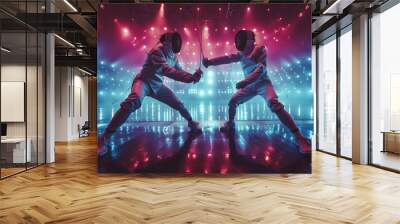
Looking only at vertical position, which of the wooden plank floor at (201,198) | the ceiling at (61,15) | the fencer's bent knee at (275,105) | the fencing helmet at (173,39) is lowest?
the wooden plank floor at (201,198)

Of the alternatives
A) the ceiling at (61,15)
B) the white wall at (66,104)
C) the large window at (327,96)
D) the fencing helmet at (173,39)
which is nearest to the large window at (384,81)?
the ceiling at (61,15)

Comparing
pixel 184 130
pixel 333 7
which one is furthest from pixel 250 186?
pixel 333 7

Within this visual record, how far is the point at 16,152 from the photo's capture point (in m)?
7.79

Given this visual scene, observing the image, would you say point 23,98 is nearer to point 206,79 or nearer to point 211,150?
point 206,79

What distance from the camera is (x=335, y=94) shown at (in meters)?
10.0

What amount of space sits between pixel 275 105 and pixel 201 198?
104 inches

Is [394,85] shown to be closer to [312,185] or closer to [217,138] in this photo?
[312,185]

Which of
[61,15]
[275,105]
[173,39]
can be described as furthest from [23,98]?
[275,105]

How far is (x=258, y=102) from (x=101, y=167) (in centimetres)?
323

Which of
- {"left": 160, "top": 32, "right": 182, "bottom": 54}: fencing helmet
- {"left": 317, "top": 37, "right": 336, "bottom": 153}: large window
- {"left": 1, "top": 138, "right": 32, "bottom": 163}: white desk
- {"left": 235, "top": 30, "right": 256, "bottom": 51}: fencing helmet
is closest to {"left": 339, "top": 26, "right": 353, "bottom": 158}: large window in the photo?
{"left": 317, "top": 37, "right": 336, "bottom": 153}: large window

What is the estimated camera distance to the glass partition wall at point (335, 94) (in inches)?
362

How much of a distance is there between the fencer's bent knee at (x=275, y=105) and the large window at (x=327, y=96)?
4.10 meters

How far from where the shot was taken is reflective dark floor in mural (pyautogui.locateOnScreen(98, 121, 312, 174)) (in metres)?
6.77

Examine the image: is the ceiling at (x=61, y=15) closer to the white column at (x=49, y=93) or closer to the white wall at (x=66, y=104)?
the white column at (x=49, y=93)
